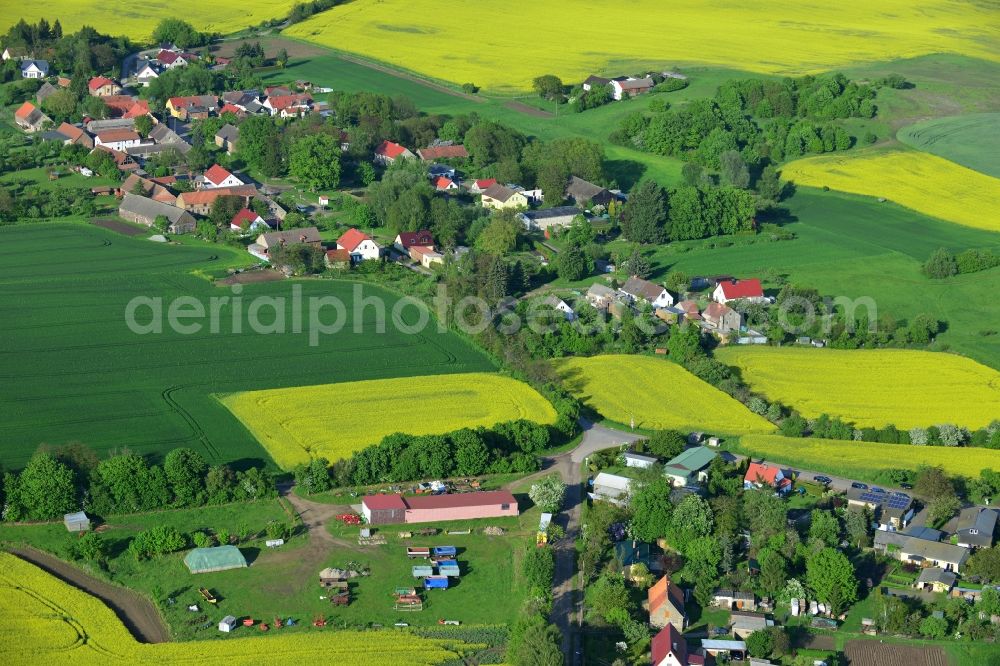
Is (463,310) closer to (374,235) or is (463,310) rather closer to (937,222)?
(374,235)

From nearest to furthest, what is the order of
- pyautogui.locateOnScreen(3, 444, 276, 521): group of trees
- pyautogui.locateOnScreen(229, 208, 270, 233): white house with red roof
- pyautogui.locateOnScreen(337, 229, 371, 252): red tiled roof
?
pyautogui.locateOnScreen(3, 444, 276, 521): group of trees < pyautogui.locateOnScreen(337, 229, 371, 252): red tiled roof < pyautogui.locateOnScreen(229, 208, 270, 233): white house with red roof

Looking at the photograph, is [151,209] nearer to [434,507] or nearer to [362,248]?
[362,248]

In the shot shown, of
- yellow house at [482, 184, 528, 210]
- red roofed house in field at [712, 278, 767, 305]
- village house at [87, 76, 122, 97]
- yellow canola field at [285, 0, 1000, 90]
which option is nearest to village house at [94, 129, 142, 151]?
village house at [87, 76, 122, 97]

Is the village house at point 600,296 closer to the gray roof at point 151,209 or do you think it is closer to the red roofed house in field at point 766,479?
the red roofed house in field at point 766,479

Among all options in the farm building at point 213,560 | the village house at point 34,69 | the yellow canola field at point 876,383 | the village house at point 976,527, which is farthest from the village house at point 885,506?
the village house at point 34,69

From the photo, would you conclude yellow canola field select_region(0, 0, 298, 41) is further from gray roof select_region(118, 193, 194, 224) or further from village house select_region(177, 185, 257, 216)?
village house select_region(177, 185, 257, 216)

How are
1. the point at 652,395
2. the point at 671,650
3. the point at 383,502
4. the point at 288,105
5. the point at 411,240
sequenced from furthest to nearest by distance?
1. the point at 288,105
2. the point at 411,240
3. the point at 652,395
4. the point at 383,502
5. the point at 671,650

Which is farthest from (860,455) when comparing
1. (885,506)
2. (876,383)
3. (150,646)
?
(150,646)
